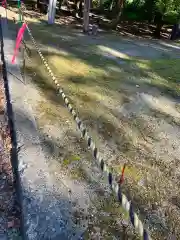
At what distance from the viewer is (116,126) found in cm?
471

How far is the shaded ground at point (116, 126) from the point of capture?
3202 millimetres

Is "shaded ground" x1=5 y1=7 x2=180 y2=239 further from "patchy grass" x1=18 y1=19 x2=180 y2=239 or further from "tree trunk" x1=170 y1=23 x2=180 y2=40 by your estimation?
"tree trunk" x1=170 y1=23 x2=180 y2=40

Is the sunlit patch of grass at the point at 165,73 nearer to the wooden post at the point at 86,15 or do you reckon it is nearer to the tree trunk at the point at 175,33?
the wooden post at the point at 86,15

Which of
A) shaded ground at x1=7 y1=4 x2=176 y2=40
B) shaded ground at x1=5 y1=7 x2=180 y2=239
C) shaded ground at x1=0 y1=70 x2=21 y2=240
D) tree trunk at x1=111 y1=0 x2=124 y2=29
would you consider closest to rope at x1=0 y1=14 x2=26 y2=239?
shaded ground at x1=0 y1=70 x2=21 y2=240

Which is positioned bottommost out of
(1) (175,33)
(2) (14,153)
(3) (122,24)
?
(3) (122,24)

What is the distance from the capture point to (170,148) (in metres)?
4.41

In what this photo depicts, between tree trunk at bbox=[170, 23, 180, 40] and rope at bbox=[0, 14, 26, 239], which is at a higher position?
rope at bbox=[0, 14, 26, 239]

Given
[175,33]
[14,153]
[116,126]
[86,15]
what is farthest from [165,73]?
[175,33]

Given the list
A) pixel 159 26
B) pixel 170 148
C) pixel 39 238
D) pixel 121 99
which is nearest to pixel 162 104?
pixel 121 99

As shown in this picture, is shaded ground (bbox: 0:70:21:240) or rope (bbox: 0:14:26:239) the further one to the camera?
rope (bbox: 0:14:26:239)

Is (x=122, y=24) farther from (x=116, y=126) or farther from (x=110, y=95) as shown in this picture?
(x=116, y=126)

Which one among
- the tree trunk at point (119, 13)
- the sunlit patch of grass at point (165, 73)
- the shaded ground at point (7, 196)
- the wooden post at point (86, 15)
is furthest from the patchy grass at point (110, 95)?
Answer: the tree trunk at point (119, 13)

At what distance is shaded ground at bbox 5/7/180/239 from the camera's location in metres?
3.20

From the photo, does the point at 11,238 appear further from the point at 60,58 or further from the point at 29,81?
the point at 60,58
